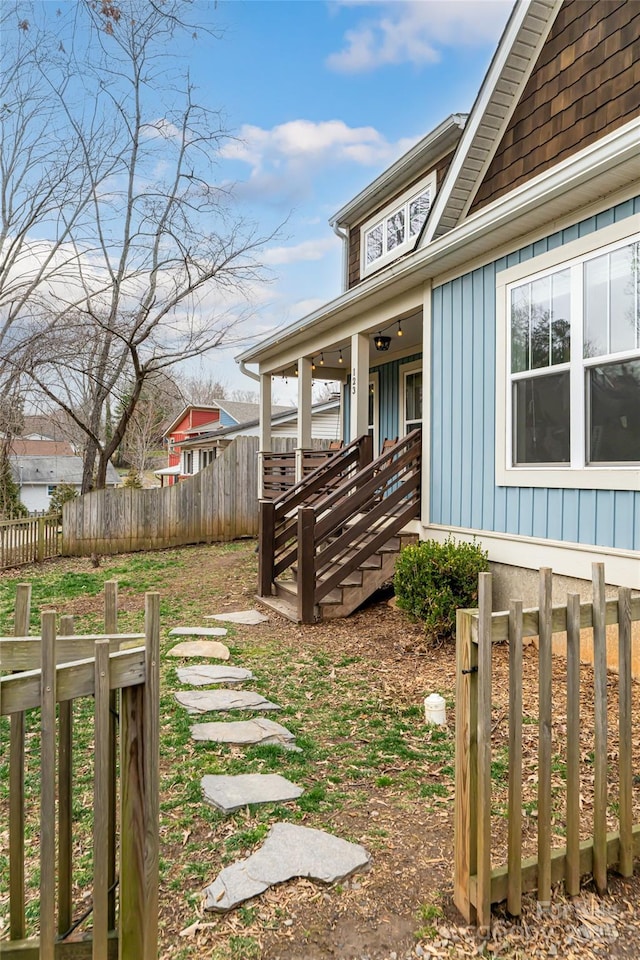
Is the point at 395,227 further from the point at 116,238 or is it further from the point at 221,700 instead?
the point at 221,700

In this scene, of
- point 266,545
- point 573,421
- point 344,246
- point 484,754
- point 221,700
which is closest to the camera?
point 484,754

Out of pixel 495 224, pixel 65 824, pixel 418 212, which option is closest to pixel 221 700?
pixel 65 824

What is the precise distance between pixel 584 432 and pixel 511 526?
44.7 inches

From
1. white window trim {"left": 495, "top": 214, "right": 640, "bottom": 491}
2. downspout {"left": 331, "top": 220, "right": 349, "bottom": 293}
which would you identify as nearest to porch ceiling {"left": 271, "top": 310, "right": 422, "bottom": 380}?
downspout {"left": 331, "top": 220, "right": 349, "bottom": 293}

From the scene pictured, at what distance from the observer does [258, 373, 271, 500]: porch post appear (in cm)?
1162

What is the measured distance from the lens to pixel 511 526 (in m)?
5.48

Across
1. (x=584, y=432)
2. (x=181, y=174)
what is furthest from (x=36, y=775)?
(x=181, y=174)

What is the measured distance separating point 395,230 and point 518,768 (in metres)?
8.96

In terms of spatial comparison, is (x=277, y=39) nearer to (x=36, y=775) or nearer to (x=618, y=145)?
(x=618, y=145)

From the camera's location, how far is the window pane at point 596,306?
4.57 meters

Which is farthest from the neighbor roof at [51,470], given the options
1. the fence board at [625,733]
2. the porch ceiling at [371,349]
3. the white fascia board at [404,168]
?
the fence board at [625,733]

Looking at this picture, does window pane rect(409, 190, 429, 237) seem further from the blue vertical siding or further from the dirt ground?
the dirt ground

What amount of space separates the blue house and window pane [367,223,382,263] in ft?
7.24

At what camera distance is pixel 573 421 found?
4.82 m
